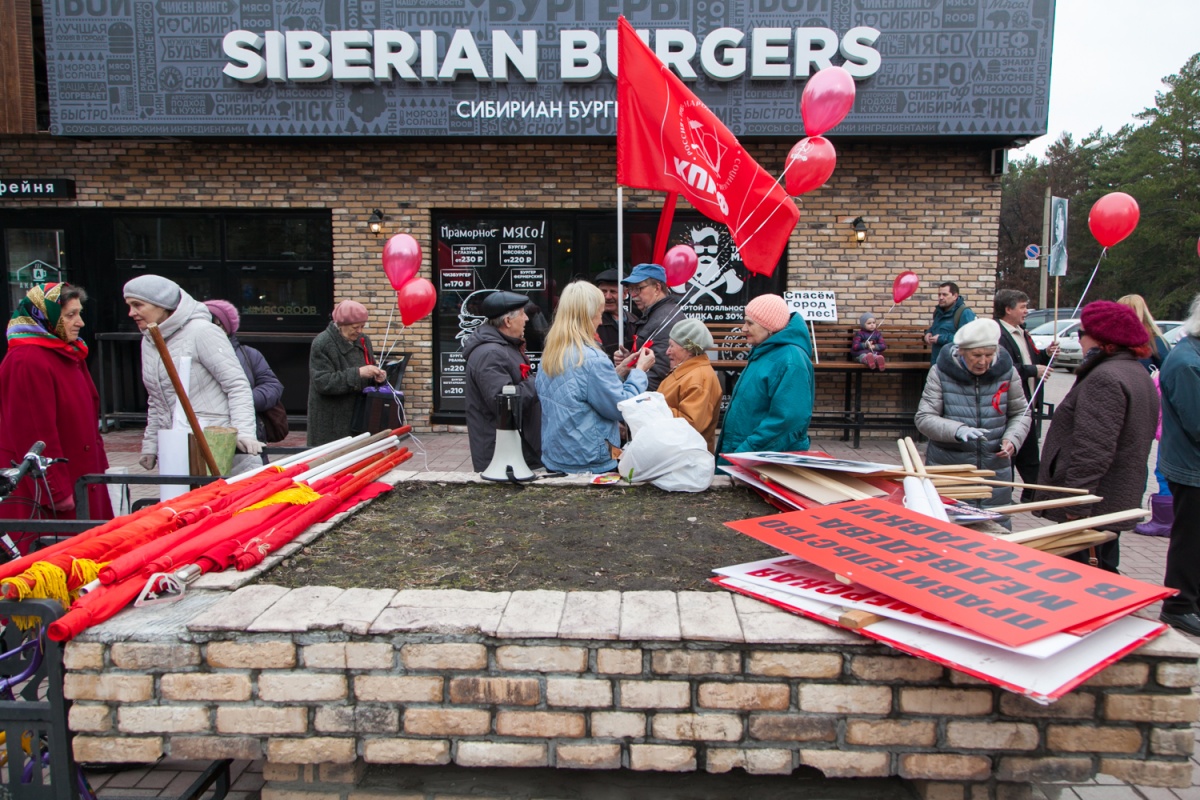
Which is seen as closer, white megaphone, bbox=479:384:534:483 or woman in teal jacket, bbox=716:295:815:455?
white megaphone, bbox=479:384:534:483

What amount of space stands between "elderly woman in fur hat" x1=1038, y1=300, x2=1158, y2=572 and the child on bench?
5.02 metres

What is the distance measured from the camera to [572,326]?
14.1ft

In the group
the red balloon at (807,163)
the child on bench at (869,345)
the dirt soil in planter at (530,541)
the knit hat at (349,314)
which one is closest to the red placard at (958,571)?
the dirt soil in planter at (530,541)

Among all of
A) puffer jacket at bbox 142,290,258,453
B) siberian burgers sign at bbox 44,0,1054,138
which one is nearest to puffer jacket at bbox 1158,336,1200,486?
puffer jacket at bbox 142,290,258,453

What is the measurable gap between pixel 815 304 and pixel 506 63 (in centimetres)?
490

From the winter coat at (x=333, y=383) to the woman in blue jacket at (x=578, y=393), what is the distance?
2.11 meters

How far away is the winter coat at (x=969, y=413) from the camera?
15.0ft

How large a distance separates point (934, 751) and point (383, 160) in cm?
963

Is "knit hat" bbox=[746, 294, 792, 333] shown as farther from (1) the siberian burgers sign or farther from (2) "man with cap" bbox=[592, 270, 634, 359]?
(1) the siberian burgers sign

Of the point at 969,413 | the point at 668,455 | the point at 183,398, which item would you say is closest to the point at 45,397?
the point at 183,398

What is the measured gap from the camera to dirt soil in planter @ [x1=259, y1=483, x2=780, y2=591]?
250 cm

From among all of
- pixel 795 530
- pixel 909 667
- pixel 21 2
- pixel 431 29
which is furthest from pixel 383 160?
pixel 909 667

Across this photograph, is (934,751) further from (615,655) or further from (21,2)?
(21,2)

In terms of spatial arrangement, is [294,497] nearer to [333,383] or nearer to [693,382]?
[693,382]
